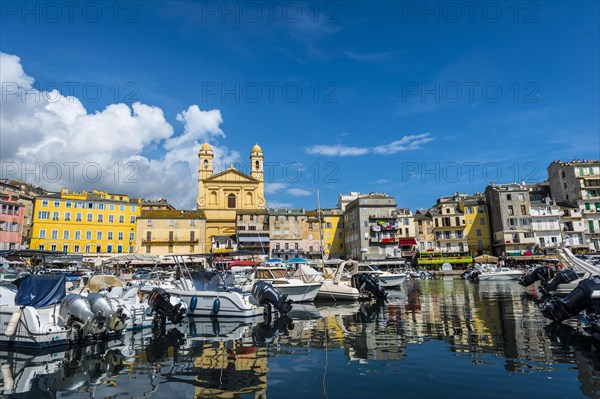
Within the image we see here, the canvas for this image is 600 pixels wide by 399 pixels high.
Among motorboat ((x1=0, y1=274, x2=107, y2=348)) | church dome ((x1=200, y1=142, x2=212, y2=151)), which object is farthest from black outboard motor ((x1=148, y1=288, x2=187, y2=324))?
church dome ((x1=200, y1=142, x2=212, y2=151))

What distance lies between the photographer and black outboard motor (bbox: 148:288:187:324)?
1819cm

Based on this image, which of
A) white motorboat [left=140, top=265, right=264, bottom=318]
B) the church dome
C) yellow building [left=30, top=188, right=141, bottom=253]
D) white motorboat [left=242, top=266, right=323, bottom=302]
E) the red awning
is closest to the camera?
white motorboat [left=140, top=265, right=264, bottom=318]

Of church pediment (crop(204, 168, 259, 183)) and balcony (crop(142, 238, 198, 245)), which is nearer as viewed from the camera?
balcony (crop(142, 238, 198, 245))

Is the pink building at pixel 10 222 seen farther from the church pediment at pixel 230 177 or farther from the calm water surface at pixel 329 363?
the calm water surface at pixel 329 363

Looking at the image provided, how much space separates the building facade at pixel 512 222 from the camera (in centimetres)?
7344

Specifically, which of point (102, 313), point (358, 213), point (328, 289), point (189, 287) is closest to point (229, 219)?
point (358, 213)

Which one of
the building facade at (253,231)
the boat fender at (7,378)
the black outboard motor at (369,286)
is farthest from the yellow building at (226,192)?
the boat fender at (7,378)

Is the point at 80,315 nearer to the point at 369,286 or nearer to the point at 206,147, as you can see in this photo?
the point at 369,286

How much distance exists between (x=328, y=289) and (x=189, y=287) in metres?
10.9

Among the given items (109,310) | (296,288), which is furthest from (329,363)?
(296,288)

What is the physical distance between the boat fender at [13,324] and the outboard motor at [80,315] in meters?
1.30

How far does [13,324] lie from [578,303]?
20.3 m

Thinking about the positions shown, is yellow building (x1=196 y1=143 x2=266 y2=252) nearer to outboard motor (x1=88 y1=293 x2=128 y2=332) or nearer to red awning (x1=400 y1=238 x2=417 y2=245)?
red awning (x1=400 y1=238 x2=417 y2=245)

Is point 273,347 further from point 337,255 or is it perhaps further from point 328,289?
point 337,255
